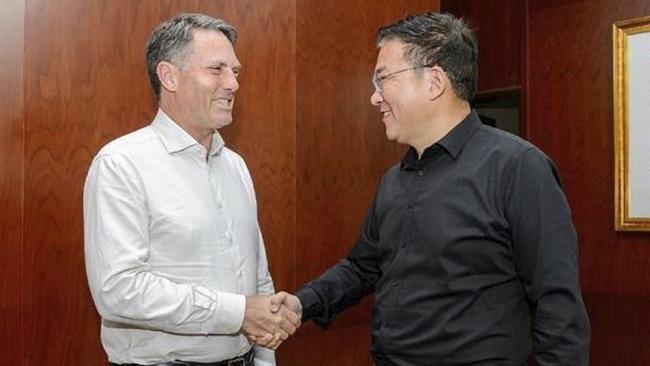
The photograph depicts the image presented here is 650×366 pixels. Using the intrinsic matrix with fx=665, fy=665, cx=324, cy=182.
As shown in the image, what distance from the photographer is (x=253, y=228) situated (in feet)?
6.68

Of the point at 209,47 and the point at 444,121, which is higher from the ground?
the point at 209,47

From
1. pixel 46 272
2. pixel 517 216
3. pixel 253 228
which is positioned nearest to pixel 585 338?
pixel 517 216

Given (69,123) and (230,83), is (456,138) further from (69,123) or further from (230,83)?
(69,123)

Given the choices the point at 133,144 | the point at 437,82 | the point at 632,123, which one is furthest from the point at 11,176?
the point at 632,123

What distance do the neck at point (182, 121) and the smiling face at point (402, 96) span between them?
0.54m

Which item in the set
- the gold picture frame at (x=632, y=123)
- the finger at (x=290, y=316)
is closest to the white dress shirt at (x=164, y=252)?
the finger at (x=290, y=316)

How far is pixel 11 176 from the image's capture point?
6.70 ft

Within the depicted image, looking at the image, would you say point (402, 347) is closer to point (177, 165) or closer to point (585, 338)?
point (585, 338)

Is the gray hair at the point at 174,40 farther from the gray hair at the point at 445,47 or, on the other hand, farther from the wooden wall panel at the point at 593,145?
the wooden wall panel at the point at 593,145

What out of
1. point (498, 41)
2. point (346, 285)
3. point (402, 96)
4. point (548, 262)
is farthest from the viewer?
point (498, 41)

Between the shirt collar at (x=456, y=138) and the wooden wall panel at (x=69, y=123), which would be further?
the wooden wall panel at (x=69, y=123)

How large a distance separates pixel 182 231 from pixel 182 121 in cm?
36

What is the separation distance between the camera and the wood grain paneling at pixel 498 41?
4.32 m

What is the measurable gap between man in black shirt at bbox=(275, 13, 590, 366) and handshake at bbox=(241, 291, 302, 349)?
0.29m
